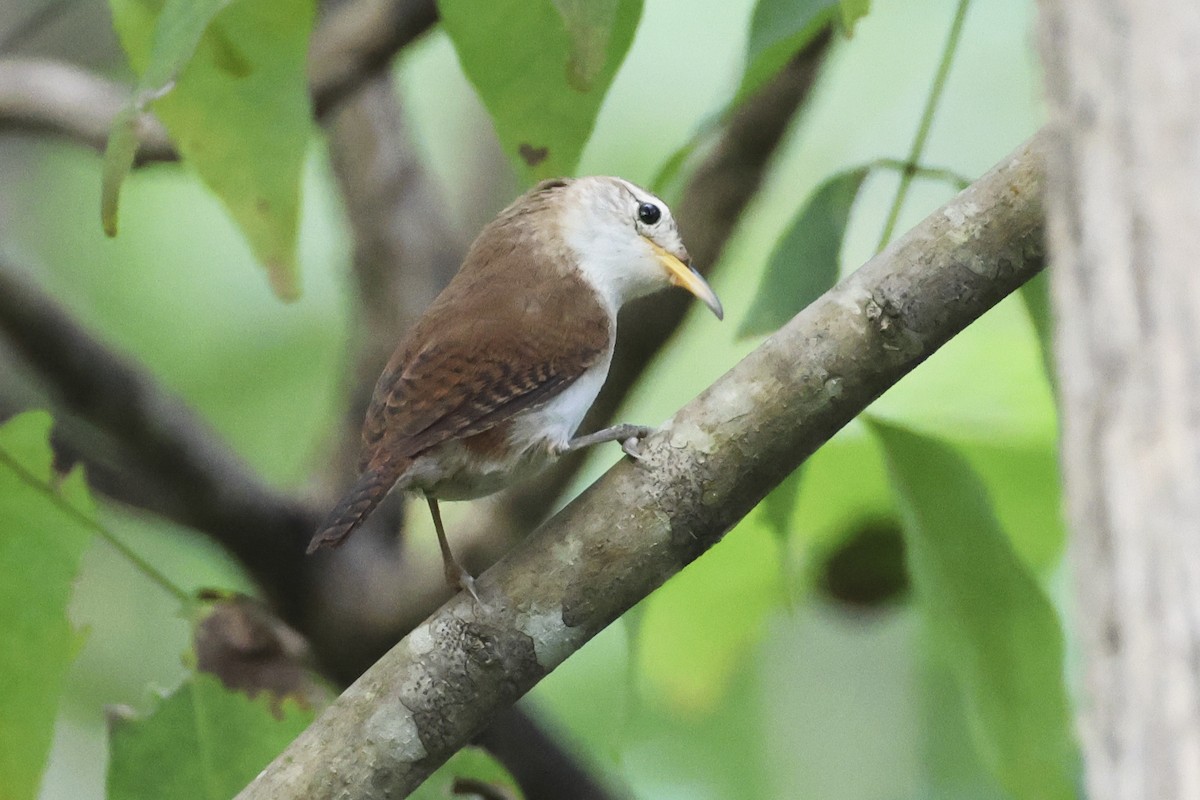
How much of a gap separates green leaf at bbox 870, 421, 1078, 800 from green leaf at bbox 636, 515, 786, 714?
60 centimetres

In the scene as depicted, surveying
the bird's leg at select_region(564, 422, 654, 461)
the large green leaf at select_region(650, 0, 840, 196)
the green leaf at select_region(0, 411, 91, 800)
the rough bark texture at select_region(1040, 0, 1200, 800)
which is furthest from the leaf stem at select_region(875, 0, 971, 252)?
the green leaf at select_region(0, 411, 91, 800)

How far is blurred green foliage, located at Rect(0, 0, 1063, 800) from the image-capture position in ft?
9.03

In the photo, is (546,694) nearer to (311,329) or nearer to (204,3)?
(311,329)

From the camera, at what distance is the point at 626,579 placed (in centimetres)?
156

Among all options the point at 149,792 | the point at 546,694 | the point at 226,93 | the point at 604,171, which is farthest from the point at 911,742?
the point at 226,93

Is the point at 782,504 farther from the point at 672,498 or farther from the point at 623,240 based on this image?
the point at 623,240

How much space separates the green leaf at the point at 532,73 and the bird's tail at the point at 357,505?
486mm

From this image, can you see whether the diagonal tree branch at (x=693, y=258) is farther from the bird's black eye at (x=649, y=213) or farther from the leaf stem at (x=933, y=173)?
the leaf stem at (x=933, y=173)

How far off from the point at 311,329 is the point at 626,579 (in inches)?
133

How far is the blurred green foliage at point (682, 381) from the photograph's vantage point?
2.75 meters

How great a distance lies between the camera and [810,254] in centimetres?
189

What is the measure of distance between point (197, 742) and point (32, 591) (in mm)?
323

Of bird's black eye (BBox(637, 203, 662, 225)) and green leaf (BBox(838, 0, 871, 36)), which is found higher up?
green leaf (BBox(838, 0, 871, 36))

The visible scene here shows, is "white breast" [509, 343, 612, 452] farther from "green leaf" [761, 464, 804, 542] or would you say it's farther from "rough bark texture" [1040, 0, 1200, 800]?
"rough bark texture" [1040, 0, 1200, 800]
